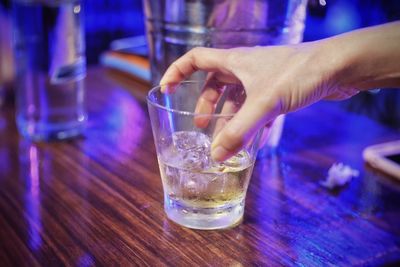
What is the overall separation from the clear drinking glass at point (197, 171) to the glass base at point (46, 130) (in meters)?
0.29

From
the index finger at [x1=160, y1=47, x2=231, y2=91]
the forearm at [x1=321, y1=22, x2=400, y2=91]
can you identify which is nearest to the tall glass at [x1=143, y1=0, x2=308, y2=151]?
the index finger at [x1=160, y1=47, x2=231, y2=91]

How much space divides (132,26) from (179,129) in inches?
56.5

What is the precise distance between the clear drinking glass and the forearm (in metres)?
0.12

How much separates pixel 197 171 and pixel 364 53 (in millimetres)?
220

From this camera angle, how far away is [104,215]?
0.60 metres

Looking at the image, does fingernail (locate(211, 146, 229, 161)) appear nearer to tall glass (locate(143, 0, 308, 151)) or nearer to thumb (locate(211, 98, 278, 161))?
thumb (locate(211, 98, 278, 161))

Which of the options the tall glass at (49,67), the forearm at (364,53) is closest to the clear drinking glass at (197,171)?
the forearm at (364,53)

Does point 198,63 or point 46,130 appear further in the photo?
point 46,130

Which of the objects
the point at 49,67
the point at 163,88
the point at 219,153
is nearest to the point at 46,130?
the point at 49,67

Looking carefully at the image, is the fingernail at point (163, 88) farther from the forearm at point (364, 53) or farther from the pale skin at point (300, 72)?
the forearm at point (364, 53)

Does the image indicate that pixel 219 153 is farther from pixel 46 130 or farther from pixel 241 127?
pixel 46 130

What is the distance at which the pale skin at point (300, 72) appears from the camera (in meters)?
0.46

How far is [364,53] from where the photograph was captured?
51 cm

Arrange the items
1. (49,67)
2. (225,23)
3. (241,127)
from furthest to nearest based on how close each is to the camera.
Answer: (49,67), (225,23), (241,127)
